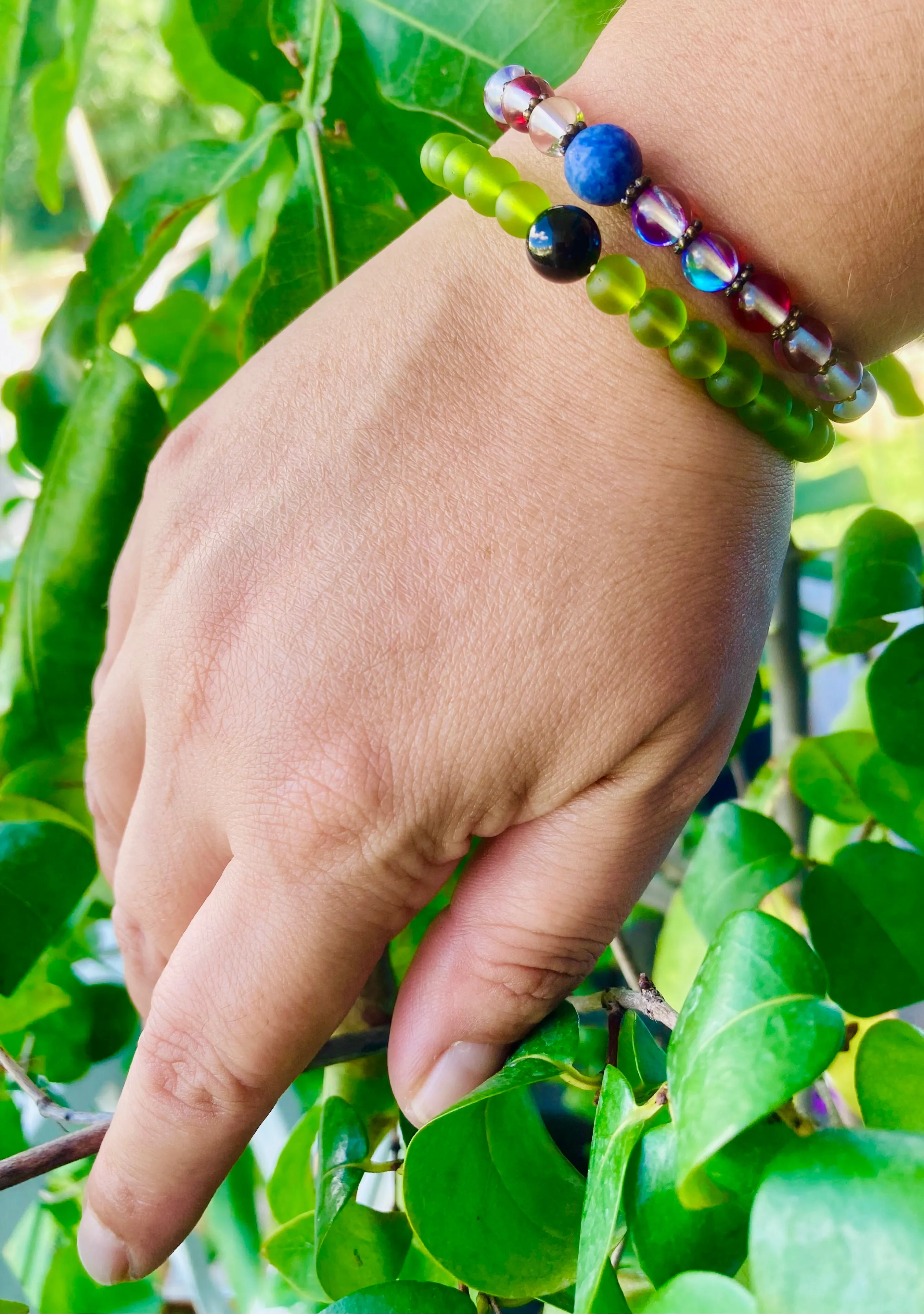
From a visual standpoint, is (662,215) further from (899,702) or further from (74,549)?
(74,549)

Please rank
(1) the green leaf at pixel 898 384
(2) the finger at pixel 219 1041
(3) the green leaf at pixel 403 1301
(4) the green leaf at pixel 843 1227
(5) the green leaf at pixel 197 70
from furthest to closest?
(5) the green leaf at pixel 197 70 < (1) the green leaf at pixel 898 384 < (2) the finger at pixel 219 1041 < (3) the green leaf at pixel 403 1301 < (4) the green leaf at pixel 843 1227

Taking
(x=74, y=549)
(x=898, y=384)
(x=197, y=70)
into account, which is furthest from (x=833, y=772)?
(x=197, y=70)

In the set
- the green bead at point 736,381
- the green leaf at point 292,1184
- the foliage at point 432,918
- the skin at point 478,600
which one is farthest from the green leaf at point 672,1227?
the green leaf at point 292,1184

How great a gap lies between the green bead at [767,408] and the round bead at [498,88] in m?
0.15

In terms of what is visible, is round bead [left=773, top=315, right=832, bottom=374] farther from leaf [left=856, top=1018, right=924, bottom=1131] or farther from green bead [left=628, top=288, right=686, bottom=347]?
leaf [left=856, top=1018, right=924, bottom=1131]

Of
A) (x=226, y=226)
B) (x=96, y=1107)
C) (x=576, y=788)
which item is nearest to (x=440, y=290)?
(x=576, y=788)

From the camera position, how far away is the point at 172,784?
44cm

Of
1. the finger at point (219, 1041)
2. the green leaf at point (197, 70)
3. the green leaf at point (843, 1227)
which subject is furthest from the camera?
the green leaf at point (197, 70)

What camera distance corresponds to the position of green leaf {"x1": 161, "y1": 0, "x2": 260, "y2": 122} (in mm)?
656

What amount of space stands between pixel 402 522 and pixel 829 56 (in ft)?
0.67

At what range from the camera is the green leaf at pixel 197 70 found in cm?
66

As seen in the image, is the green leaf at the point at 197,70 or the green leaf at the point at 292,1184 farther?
the green leaf at the point at 197,70

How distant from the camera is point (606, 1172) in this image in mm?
262

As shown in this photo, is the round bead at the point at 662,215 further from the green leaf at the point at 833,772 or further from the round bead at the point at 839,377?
the green leaf at the point at 833,772
